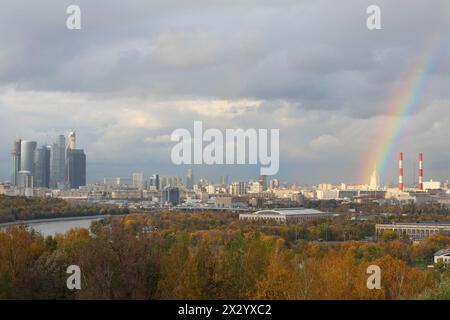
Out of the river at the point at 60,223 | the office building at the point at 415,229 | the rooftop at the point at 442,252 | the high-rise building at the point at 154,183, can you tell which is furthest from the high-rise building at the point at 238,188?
the rooftop at the point at 442,252

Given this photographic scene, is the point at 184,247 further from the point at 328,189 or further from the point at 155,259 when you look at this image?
the point at 328,189

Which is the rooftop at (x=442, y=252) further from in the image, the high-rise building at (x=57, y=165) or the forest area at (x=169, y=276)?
the high-rise building at (x=57, y=165)

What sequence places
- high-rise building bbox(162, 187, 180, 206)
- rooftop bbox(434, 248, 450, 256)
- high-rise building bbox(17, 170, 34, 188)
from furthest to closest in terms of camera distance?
high-rise building bbox(17, 170, 34, 188) < high-rise building bbox(162, 187, 180, 206) < rooftop bbox(434, 248, 450, 256)

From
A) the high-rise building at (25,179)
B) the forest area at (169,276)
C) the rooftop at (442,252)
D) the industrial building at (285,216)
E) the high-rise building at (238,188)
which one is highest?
the high-rise building at (25,179)

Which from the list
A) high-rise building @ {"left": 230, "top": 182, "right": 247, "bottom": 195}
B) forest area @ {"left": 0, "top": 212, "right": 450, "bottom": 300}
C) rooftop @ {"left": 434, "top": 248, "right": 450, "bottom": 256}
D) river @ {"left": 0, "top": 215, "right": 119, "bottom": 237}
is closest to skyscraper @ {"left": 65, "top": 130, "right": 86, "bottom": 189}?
high-rise building @ {"left": 230, "top": 182, "right": 247, "bottom": 195}

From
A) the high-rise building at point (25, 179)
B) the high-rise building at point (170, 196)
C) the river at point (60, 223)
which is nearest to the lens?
the river at point (60, 223)

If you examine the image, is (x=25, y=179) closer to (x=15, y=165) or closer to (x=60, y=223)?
(x=15, y=165)

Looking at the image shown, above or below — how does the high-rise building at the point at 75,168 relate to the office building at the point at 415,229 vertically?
above

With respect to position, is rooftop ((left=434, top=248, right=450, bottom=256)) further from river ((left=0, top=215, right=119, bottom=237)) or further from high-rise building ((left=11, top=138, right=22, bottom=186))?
high-rise building ((left=11, top=138, right=22, bottom=186))
